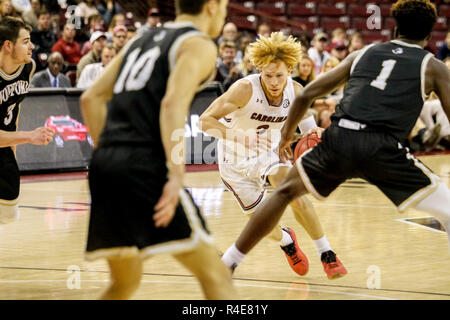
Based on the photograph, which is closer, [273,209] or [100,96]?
[100,96]

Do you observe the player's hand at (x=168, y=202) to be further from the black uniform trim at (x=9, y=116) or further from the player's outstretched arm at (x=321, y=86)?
the black uniform trim at (x=9, y=116)

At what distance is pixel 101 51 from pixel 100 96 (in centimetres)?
885

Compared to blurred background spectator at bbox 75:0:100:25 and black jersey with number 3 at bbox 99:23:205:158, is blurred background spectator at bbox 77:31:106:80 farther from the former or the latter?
black jersey with number 3 at bbox 99:23:205:158

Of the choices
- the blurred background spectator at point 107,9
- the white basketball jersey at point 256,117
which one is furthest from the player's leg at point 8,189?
the blurred background spectator at point 107,9

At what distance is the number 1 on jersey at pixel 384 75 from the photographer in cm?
469

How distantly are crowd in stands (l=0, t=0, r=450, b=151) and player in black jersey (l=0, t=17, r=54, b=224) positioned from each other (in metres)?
5.28

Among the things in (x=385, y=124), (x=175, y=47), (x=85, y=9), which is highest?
(x=175, y=47)

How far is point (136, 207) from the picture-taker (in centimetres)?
339

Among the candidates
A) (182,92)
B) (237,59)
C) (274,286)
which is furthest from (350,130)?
(237,59)

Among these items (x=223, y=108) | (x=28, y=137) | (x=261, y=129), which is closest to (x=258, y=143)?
(x=223, y=108)

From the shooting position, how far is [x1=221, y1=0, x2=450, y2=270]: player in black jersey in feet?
15.3

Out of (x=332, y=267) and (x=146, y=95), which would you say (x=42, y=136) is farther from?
(x=332, y=267)

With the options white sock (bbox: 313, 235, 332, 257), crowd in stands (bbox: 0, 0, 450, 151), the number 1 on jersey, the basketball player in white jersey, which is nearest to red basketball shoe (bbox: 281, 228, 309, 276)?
the basketball player in white jersey

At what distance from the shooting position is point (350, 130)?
4.75 m
